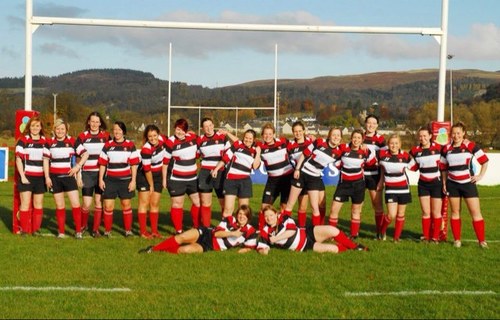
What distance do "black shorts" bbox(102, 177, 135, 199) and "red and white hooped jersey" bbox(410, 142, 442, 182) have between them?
4.06 meters

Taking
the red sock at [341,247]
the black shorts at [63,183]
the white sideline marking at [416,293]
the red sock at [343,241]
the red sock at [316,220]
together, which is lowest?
the white sideline marking at [416,293]

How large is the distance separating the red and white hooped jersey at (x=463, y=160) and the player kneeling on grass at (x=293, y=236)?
1.63m

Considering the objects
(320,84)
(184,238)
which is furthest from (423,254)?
(320,84)

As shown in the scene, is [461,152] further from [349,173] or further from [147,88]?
[147,88]

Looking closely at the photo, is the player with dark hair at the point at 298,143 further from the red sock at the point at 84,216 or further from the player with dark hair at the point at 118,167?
the red sock at the point at 84,216

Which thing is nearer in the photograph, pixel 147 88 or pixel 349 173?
pixel 349 173

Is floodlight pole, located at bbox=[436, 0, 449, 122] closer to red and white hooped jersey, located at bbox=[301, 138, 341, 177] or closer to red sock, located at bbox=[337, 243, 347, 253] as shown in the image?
red and white hooped jersey, located at bbox=[301, 138, 341, 177]

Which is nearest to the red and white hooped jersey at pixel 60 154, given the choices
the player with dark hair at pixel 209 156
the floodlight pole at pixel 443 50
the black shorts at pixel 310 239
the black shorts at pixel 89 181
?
the black shorts at pixel 89 181

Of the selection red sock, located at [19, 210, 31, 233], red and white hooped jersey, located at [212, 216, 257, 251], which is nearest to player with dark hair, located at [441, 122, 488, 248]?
red and white hooped jersey, located at [212, 216, 257, 251]

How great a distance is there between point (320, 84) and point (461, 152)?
15596cm

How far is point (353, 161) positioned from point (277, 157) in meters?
1.09

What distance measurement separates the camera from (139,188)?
9.85m

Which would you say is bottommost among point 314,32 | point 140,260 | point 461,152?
point 140,260

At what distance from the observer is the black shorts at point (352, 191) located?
9.59 m
